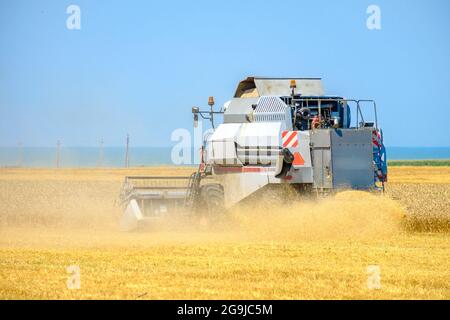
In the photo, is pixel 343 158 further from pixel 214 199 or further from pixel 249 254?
pixel 249 254

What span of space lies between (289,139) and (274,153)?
16.5 inches

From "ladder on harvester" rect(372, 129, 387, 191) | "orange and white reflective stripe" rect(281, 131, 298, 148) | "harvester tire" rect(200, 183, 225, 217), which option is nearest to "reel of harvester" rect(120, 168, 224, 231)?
"harvester tire" rect(200, 183, 225, 217)

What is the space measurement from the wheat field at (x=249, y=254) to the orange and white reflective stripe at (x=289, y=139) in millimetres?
1130

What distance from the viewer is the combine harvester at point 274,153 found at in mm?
14703

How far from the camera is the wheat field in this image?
29.2 feet

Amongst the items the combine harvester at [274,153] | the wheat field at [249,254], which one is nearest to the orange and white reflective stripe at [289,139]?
the combine harvester at [274,153]

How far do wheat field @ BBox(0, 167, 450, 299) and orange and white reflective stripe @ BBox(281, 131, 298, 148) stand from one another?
1130 millimetres

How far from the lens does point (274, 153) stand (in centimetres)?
1502

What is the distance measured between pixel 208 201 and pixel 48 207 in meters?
7.70

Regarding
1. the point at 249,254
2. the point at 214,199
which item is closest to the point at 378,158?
the point at 214,199

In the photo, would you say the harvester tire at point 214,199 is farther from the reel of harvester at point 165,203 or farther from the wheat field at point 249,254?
the wheat field at point 249,254
